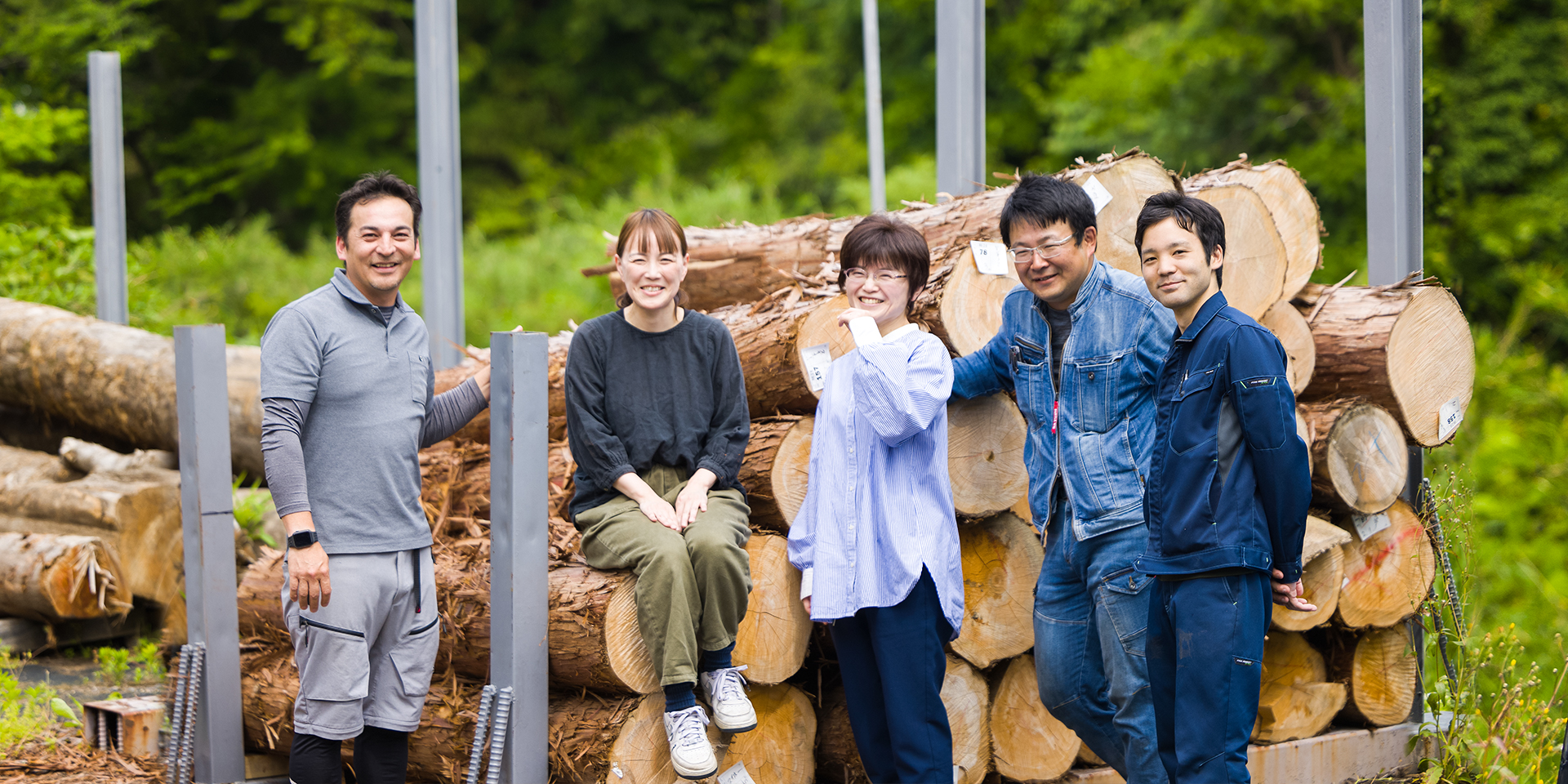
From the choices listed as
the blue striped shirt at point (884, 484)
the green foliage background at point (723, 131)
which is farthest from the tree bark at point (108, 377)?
the blue striped shirt at point (884, 484)

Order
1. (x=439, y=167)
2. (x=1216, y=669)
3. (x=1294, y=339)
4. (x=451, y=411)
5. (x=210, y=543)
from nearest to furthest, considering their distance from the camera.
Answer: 1. (x=1216, y=669)
2. (x=451, y=411)
3. (x=210, y=543)
4. (x=1294, y=339)
5. (x=439, y=167)

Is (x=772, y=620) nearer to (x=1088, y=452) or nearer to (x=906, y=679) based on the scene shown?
(x=906, y=679)

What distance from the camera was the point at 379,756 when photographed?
309 centimetres

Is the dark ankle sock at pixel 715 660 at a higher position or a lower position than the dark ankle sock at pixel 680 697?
higher

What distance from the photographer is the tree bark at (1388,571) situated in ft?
13.6

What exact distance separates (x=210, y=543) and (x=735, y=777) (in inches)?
68.8

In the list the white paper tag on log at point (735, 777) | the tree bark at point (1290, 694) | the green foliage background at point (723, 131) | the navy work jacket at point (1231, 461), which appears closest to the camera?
the navy work jacket at point (1231, 461)

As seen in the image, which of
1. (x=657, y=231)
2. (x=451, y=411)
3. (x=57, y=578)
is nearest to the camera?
(x=657, y=231)

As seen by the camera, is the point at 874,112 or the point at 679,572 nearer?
the point at 679,572

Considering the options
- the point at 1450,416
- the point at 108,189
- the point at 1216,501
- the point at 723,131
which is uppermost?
the point at 723,131

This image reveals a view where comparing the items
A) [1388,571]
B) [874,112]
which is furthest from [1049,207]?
[874,112]

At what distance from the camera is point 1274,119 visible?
12.9 metres

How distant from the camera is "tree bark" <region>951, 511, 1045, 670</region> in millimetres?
→ 3738

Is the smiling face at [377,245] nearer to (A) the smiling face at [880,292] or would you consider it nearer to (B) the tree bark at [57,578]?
(A) the smiling face at [880,292]
